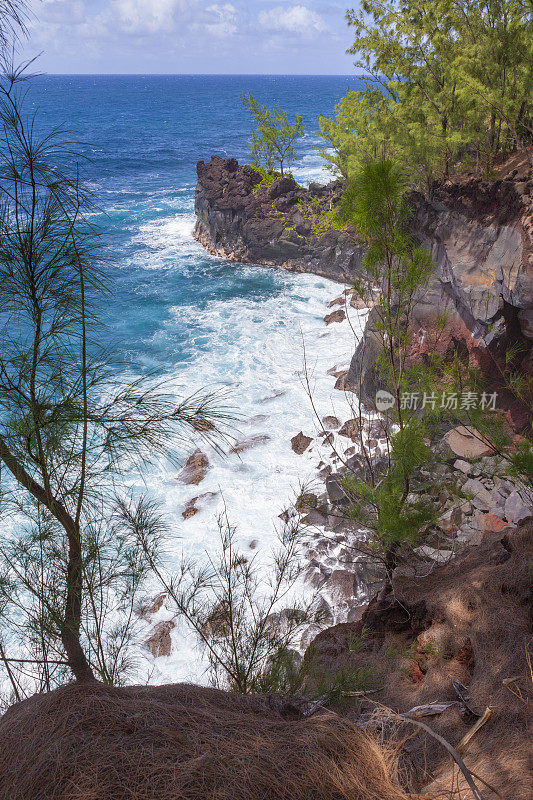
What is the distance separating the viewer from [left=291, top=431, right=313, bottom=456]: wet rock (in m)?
11.5

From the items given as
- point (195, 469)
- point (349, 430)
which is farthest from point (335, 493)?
point (195, 469)

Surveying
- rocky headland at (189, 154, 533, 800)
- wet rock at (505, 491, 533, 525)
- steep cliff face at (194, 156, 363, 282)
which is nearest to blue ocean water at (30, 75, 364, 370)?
steep cliff face at (194, 156, 363, 282)

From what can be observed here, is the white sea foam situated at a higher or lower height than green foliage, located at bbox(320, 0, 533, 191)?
lower

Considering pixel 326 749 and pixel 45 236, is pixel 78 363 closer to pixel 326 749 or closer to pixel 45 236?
pixel 45 236

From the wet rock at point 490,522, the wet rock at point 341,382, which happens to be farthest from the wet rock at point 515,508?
the wet rock at point 341,382

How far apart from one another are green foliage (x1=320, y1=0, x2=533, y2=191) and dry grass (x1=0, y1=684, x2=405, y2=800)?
10141mm

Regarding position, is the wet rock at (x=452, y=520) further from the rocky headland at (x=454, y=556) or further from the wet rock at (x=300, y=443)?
the wet rock at (x=300, y=443)

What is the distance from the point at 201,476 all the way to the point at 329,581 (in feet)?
12.5

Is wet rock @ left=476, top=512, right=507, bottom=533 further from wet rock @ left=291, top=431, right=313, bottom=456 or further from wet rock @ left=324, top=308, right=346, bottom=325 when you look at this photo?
wet rock @ left=324, top=308, right=346, bottom=325

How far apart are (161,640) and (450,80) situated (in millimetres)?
13574

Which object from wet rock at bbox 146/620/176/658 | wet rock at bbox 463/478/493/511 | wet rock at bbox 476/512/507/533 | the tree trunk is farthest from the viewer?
wet rock at bbox 463/478/493/511

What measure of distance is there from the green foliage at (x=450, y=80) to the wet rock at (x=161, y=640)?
9.58 meters

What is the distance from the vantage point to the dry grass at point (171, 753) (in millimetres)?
2570

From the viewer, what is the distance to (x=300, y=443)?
11617 mm
